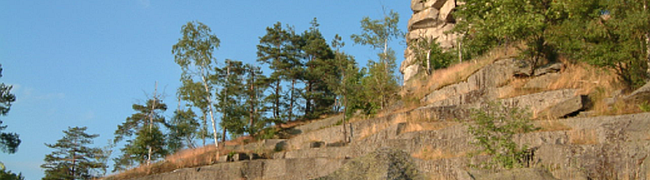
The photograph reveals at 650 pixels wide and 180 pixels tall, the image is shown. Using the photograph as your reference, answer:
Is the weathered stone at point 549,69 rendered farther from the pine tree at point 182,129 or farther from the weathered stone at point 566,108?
the pine tree at point 182,129

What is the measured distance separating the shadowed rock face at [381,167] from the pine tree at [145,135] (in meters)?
20.2

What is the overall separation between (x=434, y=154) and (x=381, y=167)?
5504 mm

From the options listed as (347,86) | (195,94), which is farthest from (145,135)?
(347,86)

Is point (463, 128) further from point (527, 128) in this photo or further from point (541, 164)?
point (541, 164)

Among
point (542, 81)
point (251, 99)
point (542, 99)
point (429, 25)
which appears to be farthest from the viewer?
point (429, 25)

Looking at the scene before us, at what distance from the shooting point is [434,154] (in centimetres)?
1254

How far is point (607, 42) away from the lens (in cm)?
1501

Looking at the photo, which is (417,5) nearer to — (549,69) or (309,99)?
(309,99)

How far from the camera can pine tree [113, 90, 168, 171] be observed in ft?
88.6

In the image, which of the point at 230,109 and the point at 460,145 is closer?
the point at 460,145

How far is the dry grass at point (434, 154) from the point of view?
12.3 meters

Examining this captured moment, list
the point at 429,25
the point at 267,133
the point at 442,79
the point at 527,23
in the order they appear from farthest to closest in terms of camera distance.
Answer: the point at 429,25
the point at 267,133
the point at 442,79
the point at 527,23

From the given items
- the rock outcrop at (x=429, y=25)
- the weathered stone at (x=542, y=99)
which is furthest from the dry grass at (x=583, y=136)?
the rock outcrop at (x=429, y=25)

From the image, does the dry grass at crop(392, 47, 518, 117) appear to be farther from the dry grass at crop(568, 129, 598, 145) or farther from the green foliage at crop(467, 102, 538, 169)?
the dry grass at crop(568, 129, 598, 145)
